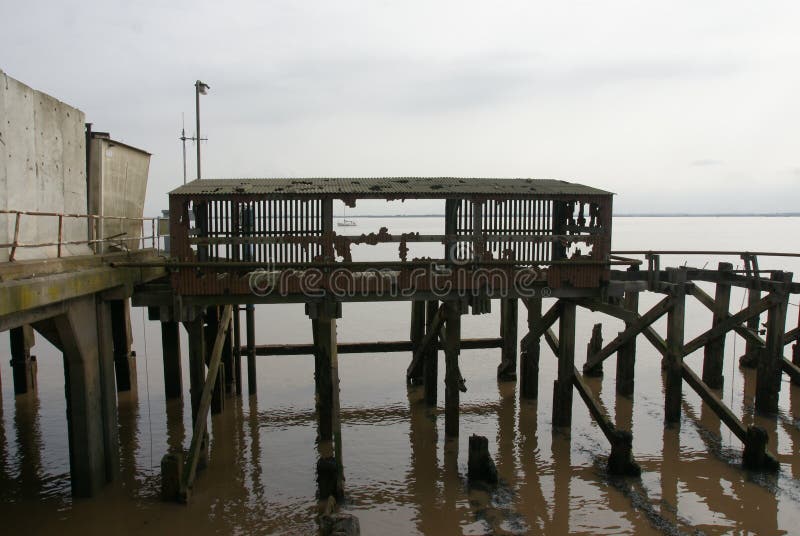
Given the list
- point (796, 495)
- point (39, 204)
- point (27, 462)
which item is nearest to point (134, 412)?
point (27, 462)

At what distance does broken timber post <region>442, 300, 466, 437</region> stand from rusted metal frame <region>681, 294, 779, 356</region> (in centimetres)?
564

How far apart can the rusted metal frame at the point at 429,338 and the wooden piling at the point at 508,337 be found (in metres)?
2.60

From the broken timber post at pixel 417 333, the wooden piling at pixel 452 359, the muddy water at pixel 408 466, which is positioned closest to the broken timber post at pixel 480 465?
the muddy water at pixel 408 466

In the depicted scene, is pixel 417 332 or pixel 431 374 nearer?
pixel 431 374

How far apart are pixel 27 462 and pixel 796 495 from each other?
14.5m

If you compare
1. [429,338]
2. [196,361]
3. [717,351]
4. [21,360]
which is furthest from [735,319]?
[21,360]

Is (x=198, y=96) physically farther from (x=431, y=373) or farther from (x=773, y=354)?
(x=773, y=354)

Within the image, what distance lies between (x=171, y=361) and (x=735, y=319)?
14.5 m

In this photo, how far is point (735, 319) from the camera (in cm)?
1455

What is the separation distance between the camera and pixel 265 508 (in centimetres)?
1020

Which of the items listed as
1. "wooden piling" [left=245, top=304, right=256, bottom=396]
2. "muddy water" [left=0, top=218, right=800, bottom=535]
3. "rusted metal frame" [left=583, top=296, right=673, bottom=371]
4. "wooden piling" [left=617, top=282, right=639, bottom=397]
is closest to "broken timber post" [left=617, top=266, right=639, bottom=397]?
"wooden piling" [left=617, top=282, right=639, bottom=397]

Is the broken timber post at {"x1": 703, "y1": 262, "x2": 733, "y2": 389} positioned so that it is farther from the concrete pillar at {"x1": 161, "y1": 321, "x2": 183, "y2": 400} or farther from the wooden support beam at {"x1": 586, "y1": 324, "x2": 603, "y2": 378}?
the concrete pillar at {"x1": 161, "y1": 321, "x2": 183, "y2": 400}

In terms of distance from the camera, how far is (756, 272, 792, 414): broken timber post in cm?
1414

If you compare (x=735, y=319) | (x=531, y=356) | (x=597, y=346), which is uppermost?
(x=735, y=319)
